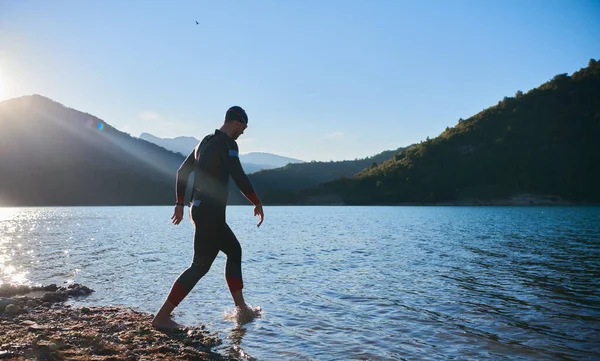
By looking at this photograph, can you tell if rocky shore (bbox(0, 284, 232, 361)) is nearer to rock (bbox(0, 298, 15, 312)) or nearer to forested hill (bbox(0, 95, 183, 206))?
rock (bbox(0, 298, 15, 312))

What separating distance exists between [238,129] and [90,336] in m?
3.96

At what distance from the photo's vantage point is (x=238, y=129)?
7.45m

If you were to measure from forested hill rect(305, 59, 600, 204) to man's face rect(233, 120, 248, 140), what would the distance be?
161480 mm

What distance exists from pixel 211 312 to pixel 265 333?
2.00 m

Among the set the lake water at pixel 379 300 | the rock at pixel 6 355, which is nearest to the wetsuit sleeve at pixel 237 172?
the lake water at pixel 379 300

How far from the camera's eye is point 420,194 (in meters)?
171

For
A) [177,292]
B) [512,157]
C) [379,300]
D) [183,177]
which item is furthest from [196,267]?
[512,157]

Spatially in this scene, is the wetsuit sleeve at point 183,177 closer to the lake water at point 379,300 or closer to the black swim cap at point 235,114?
the black swim cap at point 235,114

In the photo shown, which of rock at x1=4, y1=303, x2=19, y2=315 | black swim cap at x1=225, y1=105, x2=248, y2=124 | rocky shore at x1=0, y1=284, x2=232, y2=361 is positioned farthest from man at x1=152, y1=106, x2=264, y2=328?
rock at x1=4, y1=303, x2=19, y2=315

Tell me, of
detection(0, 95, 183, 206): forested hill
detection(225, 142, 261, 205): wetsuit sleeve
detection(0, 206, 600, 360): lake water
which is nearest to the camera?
detection(0, 206, 600, 360): lake water

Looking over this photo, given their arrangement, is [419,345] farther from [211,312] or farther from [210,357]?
[211,312]

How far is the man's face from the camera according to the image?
7418 mm

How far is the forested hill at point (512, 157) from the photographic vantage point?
488 feet

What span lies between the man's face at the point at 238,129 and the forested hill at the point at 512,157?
161 meters
